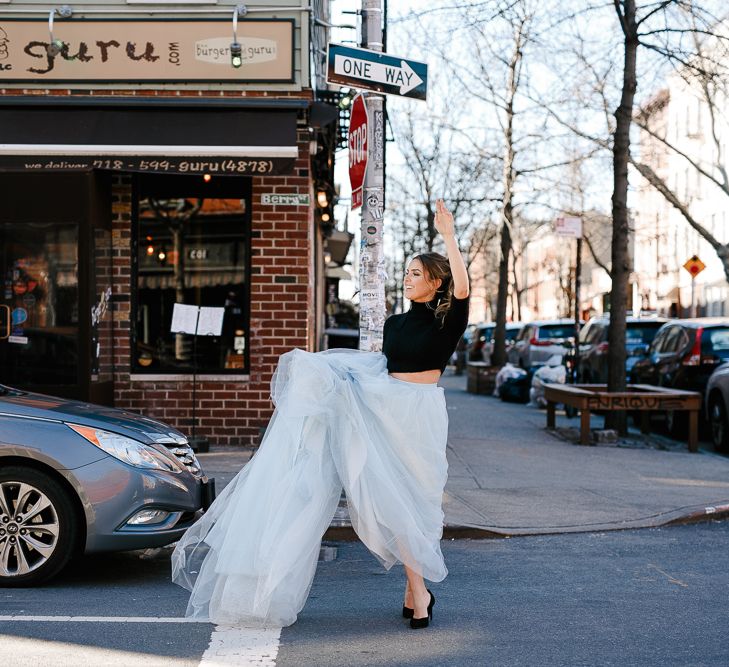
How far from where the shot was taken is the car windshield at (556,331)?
25156 millimetres

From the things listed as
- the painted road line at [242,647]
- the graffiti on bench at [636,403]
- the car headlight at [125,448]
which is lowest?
the painted road line at [242,647]

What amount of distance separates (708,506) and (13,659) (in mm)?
5942

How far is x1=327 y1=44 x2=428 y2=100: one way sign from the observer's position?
7840mm

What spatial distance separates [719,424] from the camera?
44.3ft

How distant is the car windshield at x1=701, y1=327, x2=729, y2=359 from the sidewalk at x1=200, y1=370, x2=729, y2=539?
2.09 metres

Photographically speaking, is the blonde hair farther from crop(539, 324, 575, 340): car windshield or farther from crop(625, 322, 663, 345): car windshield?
crop(539, 324, 575, 340): car windshield

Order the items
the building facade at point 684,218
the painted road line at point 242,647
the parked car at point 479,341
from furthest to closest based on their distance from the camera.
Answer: the building facade at point 684,218 → the parked car at point 479,341 → the painted road line at point 242,647

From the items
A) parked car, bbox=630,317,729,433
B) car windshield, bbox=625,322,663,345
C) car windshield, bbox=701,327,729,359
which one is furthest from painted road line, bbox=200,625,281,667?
car windshield, bbox=625,322,663,345

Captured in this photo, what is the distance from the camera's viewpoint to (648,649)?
4918 millimetres

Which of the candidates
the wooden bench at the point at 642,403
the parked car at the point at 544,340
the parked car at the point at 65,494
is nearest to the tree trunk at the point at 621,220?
the wooden bench at the point at 642,403

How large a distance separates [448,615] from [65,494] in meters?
2.17

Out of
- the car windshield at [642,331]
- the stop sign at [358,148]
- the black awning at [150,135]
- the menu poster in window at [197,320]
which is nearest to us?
the stop sign at [358,148]

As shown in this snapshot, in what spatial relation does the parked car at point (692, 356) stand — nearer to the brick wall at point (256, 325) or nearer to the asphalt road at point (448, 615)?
the brick wall at point (256, 325)

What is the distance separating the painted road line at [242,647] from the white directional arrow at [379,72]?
4246mm
